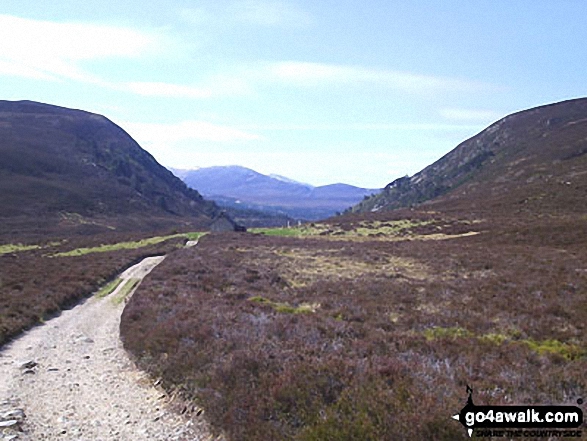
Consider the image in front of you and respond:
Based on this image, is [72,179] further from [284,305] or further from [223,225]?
[284,305]

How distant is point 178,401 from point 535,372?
722 centimetres

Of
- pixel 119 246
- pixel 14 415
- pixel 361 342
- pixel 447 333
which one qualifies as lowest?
pixel 119 246

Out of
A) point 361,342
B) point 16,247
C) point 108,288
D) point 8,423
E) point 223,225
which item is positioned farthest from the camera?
point 223,225

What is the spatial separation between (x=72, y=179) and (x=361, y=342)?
146773 millimetres

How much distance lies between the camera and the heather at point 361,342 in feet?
24.8

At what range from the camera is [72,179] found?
14075 centimetres

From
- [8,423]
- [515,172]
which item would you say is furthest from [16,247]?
[515,172]

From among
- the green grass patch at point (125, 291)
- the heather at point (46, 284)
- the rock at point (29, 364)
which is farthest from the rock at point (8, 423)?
the green grass patch at point (125, 291)

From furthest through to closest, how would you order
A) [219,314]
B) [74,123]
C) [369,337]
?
[74,123] → [219,314] → [369,337]

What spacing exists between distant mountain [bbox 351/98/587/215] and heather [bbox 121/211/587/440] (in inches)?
1611

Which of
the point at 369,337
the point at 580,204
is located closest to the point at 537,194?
the point at 580,204

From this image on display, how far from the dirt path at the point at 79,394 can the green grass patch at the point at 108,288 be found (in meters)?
8.35

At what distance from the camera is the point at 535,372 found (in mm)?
9172

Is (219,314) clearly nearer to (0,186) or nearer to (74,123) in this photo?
(0,186)
